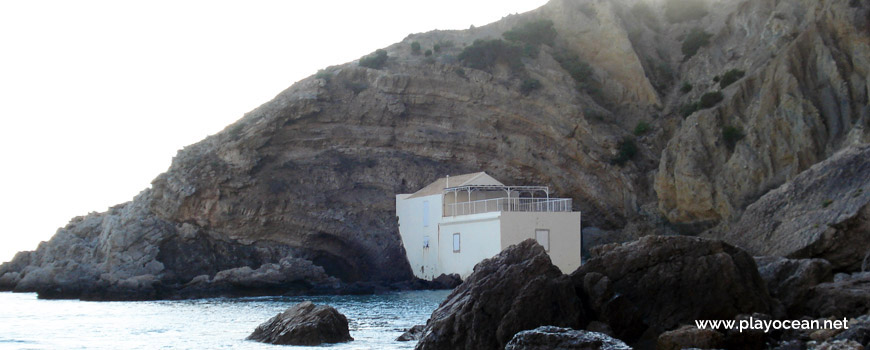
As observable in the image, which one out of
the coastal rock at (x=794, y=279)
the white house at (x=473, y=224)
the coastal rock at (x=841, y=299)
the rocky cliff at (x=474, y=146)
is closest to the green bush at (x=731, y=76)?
the rocky cliff at (x=474, y=146)

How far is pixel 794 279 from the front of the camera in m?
16.8

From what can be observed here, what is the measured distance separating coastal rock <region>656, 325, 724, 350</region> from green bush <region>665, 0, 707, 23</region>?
44.4 meters

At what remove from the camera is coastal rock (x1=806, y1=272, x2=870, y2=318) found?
14891 mm

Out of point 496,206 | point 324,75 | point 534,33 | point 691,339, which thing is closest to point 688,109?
point 496,206

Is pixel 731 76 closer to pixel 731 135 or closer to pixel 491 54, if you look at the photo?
pixel 731 135

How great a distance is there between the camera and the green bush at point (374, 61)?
159ft

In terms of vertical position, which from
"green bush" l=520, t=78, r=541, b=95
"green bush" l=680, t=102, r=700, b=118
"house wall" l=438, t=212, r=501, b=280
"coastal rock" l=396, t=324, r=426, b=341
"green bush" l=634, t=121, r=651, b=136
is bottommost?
"coastal rock" l=396, t=324, r=426, b=341

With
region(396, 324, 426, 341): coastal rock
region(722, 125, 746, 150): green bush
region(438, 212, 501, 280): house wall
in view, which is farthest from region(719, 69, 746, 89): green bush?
region(396, 324, 426, 341): coastal rock

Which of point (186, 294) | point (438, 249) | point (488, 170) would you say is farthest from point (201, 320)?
point (488, 170)

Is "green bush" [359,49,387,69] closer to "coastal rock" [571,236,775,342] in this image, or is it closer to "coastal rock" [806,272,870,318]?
"coastal rock" [571,236,775,342]

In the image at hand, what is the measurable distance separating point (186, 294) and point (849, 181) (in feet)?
88.3

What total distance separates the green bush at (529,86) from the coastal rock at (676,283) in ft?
99.0

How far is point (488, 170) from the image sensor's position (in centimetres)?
4512

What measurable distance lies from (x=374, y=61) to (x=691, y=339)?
37.0 metres
